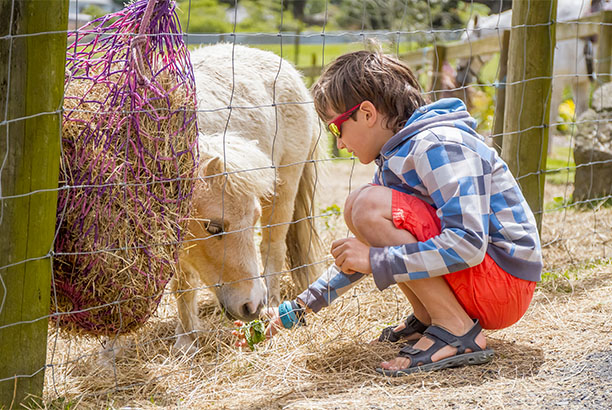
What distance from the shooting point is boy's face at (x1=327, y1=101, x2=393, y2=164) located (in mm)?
2756

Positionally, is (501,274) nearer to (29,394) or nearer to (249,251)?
(249,251)

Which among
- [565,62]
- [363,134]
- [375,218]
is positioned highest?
[565,62]

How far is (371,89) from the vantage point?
8.93 ft

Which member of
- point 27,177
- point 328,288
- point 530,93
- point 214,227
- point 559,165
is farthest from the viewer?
point 559,165

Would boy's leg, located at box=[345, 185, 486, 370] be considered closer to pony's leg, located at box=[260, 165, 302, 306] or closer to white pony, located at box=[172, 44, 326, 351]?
white pony, located at box=[172, 44, 326, 351]

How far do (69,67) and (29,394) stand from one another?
1272mm

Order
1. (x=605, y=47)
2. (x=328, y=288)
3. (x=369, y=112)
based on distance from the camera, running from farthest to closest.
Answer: (x=605, y=47) < (x=328, y=288) < (x=369, y=112)

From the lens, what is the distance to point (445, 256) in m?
2.49

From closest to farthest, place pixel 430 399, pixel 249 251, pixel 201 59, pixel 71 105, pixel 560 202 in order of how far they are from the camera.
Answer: pixel 430 399
pixel 71 105
pixel 249 251
pixel 201 59
pixel 560 202

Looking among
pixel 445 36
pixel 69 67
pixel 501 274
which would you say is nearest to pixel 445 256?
pixel 501 274

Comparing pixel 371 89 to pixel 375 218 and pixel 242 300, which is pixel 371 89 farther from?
pixel 242 300

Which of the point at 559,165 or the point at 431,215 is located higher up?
the point at 431,215

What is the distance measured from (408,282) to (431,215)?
293 mm

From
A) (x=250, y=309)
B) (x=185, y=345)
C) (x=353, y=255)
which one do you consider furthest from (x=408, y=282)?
(x=185, y=345)
